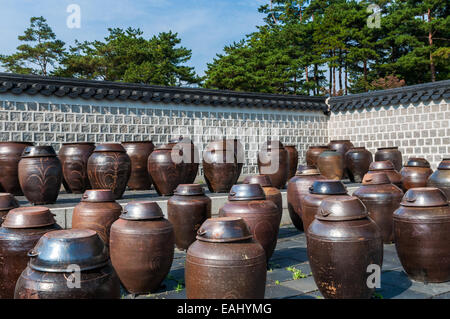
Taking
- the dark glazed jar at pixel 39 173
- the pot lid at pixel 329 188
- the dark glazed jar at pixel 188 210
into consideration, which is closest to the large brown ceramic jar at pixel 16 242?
the dark glazed jar at pixel 188 210

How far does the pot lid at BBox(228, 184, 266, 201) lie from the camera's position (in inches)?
190

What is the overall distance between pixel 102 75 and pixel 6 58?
5.16 meters

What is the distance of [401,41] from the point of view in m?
19.2

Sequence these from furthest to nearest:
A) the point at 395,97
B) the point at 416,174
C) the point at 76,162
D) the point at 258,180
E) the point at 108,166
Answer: the point at 395,97 → the point at 416,174 → the point at 76,162 → the point at 108,166 → the point at 258,180

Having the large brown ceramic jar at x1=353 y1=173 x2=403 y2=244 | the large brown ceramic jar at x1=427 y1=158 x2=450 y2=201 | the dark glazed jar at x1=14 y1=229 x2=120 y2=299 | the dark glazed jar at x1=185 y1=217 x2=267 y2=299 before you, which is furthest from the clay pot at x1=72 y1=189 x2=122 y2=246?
the large brown ceramic jar at x1=427 y1=158 x2=450 y2=201

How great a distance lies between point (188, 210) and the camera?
17.4 feet

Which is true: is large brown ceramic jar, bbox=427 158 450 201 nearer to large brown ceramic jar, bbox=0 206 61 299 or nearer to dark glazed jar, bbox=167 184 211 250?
dark glazed jar, bbox=167 184 211 250

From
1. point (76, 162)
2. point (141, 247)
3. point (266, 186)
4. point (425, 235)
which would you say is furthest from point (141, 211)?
point (76, 162)

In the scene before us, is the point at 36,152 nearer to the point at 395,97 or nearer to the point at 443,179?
the point at 443,179

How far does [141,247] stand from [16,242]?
1056 millimetres

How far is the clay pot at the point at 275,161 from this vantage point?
869cm

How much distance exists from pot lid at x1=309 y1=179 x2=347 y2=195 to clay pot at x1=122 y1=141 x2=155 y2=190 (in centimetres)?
376

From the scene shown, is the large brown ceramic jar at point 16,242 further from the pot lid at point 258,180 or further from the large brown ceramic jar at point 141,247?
the pot lid at point 258,180
